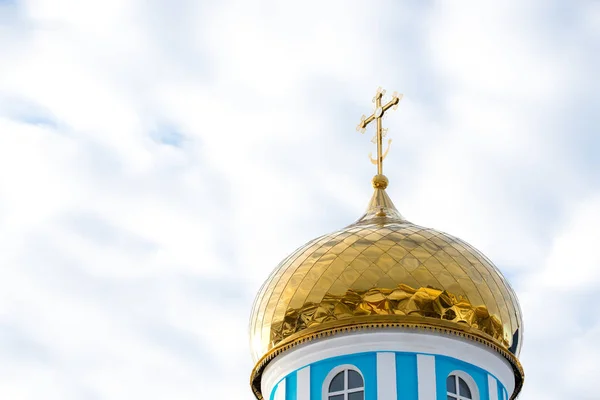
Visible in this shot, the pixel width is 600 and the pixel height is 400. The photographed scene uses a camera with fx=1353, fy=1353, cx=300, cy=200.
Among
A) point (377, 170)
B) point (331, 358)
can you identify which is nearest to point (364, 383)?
point (331, 358)

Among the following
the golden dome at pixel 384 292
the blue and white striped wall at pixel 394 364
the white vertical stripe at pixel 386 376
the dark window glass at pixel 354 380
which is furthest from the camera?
the golden dome at pixel 384 292

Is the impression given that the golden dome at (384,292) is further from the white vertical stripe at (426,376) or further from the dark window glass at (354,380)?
the dark window glass at (354,380)

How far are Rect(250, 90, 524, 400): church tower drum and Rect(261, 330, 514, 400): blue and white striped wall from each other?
11 mm

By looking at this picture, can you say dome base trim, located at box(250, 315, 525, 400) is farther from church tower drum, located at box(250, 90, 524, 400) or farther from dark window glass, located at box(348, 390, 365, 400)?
dark window glass, located at box(348, 390, 365, 400)

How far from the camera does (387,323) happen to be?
14.4 meters

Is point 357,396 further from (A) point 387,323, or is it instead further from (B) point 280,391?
(B) point 280,391

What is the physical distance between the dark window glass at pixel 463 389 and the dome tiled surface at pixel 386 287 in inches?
22.1

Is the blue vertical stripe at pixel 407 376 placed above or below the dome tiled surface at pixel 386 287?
below

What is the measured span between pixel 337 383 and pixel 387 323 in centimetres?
85

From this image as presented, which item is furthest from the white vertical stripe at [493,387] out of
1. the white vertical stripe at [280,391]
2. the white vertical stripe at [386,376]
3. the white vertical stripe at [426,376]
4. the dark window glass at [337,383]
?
the white vertical stripe at [280,391]

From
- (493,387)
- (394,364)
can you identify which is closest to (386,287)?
(394,364)

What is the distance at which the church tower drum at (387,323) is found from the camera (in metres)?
14.4

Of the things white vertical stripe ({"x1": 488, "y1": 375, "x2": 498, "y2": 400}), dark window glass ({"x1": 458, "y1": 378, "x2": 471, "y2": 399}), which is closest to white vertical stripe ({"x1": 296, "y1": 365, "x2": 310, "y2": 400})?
dark window glass ({"x1": 458, "y1": 378, "x2": 471, "y2": 399})

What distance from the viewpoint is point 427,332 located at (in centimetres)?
1444
